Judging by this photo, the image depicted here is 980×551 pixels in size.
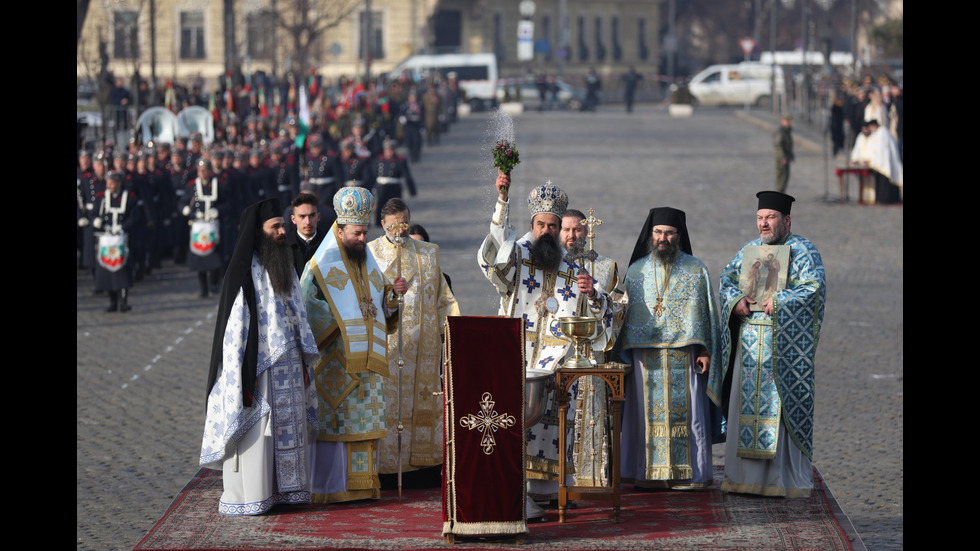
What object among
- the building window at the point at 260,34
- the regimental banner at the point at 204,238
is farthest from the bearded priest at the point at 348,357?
the building window at the point at 260,34

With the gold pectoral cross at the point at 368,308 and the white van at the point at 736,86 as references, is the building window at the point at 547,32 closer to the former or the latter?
the white van at the point at 736,86

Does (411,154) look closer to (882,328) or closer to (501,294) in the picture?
(882,328)

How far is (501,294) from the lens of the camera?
826 centimetres

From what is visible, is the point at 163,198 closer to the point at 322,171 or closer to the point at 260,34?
the point at 322,171

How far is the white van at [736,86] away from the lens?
54125mm

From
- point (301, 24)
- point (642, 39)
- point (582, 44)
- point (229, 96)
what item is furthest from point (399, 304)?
point (642, 39)

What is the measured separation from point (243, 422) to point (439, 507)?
1141 millimetres

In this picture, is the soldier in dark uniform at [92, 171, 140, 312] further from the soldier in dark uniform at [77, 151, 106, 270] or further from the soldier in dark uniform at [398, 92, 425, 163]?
the soldier in dark uniform at [398, 92, 425, 163]

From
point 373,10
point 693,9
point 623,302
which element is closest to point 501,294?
point 623,302

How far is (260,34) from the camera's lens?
49.5m

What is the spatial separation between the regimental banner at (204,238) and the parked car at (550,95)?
33.0m

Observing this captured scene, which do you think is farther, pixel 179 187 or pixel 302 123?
pixel 302 123

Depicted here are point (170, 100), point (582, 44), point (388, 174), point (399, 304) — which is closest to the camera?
point (399, 304)

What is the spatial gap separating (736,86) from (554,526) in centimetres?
4824
